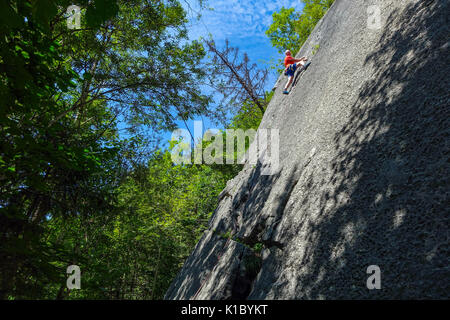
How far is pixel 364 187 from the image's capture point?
286 centimetres

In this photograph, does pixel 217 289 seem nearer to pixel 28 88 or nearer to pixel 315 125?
pixel 315 125

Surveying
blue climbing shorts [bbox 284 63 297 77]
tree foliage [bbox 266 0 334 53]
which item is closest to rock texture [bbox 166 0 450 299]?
blue climbing shorts [bbox 284 63 297 77]

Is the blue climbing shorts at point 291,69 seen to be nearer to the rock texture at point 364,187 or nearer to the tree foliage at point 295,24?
the rock texture at point 364,187

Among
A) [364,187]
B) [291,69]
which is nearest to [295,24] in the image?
[291,69]

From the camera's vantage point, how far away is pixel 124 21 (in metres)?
7.05

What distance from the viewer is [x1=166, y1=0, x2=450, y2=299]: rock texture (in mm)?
2217

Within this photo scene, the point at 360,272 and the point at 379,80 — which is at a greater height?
the point at 379,80

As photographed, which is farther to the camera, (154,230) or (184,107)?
(154,230)

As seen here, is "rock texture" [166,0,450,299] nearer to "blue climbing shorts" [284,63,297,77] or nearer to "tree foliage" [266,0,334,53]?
"blue climbing shorts" [284,63,297,77]

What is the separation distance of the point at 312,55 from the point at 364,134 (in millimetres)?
6041

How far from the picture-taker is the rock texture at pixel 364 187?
222cm

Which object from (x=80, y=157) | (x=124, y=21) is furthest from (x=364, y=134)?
(x=124, y=21)


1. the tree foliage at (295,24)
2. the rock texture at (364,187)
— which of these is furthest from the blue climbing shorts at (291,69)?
the tree foliage at (295,24)

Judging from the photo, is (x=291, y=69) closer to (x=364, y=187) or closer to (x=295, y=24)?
(x=364, y=187)
